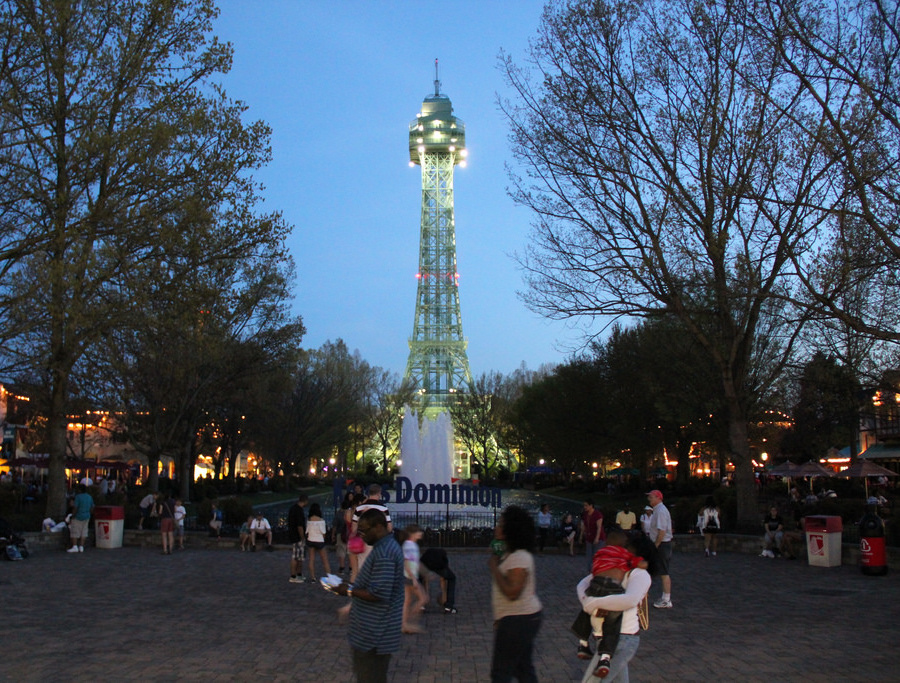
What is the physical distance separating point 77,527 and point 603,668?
17.5 m

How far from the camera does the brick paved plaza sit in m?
8.20

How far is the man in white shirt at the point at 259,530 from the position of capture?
20.6 meters

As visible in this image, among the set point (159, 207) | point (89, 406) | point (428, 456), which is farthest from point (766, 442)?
point (159, 207)

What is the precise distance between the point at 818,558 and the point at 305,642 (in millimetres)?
12338

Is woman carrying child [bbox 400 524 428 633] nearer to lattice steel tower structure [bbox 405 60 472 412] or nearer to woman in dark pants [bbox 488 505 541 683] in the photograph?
woman in dark pants [bbox 488 505 541 683]

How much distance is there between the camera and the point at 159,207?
17312mm

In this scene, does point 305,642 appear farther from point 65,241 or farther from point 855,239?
point 855,239

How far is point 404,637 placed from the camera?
33.1ft

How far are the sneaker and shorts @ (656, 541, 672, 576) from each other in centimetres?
629

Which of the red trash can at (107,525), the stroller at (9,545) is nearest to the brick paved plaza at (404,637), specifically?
the stroller at (9,545)

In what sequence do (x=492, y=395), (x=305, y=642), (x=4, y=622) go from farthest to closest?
(x=492, y=395) → (x=4, y=622) → (x=305, y=642)

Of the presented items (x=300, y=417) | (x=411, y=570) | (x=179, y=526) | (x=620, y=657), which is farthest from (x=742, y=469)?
(x=300, y=417)

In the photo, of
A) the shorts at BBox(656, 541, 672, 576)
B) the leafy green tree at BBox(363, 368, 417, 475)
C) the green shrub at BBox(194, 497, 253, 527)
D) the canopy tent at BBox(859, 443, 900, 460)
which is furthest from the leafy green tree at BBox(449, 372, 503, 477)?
the shorts at BBox(656, 541, 672, 576)

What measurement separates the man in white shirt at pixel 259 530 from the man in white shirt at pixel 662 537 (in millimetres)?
11254
